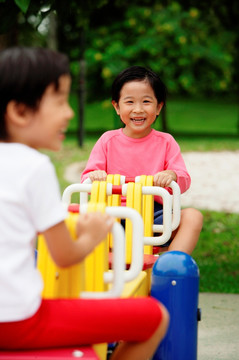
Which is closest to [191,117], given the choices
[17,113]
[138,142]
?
[138,142]

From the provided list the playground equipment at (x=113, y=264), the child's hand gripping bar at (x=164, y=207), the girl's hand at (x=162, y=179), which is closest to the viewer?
the playground equipment at (x=113, y=264)

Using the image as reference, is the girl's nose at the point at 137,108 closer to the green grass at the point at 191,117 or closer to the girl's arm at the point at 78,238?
the girl's arm at the point at 78,238

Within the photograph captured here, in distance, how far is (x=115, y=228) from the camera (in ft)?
7.33

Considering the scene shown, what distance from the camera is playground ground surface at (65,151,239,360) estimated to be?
12.0 ft

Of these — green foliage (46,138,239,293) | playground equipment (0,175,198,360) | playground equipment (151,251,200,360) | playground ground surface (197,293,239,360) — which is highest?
playground equipment (0,175,198,360)

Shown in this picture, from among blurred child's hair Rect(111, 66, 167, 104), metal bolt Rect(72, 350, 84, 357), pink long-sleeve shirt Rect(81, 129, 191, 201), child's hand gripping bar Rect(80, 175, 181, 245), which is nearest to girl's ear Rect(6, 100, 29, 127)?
metal bolt Rect(72, 350, 84, 357)

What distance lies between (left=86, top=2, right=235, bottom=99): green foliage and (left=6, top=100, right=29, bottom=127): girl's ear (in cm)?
1723

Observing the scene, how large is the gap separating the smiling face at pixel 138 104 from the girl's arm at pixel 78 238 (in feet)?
5.52

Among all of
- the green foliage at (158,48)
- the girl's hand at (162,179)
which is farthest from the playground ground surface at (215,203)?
the green foliage at (158,48)

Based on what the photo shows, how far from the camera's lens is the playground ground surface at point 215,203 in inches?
143

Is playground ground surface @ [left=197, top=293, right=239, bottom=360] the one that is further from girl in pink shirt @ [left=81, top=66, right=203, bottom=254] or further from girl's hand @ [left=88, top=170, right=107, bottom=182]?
girl's hand @ [left=88, top=170, right=107, bottom=182]

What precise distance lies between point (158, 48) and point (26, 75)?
59.4ft

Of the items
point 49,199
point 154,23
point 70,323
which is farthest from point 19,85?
point 154,23

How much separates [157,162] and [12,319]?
78.8 inches
